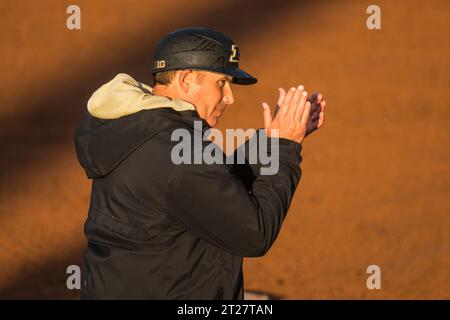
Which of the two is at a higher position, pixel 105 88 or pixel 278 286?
pixel 105 88

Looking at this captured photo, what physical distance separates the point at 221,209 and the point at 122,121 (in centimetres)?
35

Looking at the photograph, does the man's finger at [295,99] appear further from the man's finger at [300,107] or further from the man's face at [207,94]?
the man's face at [207,94]

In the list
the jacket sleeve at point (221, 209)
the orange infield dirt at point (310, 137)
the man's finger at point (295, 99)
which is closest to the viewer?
the jacket sleeve at point (221, 209)

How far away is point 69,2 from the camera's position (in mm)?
6211

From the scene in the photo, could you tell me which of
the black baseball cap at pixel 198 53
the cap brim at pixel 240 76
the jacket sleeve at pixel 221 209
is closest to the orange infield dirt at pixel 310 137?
the cap brim at pixel 240 76

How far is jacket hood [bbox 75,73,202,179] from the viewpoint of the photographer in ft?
7.13

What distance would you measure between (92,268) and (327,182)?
164 inches

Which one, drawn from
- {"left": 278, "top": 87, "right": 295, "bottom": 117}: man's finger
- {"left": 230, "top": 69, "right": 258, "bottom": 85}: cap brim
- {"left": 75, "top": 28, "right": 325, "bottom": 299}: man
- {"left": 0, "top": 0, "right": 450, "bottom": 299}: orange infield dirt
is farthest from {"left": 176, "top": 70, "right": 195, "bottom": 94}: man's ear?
{"left": 0, "top": 0, "right": 450, "bottom": 299}: orange infield dirt

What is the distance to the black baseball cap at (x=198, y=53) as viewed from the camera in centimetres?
230

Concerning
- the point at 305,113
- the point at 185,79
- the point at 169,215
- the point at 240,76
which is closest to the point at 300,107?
the point at 305,113

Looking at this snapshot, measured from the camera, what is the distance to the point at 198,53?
90.6 inches

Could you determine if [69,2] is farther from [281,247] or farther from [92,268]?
[92,268]

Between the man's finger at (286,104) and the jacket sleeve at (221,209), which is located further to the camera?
the man's finger at (286,104)
